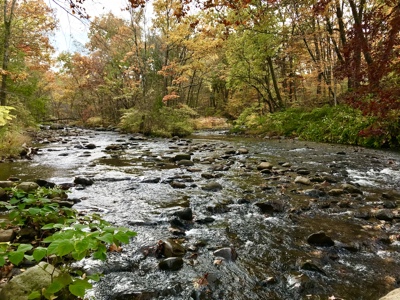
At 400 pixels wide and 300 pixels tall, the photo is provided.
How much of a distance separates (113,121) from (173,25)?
549 inches

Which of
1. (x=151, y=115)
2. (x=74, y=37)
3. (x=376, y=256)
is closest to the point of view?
(x=376, y=256)

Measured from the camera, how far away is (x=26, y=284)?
190 centimetres

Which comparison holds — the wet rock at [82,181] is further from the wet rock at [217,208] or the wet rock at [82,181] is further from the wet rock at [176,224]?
the wet rock at [217,208]

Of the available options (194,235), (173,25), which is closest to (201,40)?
(173,25)

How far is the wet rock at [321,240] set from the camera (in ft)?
10.9

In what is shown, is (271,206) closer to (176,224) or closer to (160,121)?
(176,224)

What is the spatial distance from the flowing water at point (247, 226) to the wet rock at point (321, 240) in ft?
0.12

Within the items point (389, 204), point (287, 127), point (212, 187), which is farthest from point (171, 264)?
point (287, 127)

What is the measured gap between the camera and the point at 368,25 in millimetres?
6051

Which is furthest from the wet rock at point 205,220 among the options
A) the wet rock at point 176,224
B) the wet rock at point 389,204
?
the wet rock at point 389,204

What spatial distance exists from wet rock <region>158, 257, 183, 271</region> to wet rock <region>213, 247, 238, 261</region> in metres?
0.47

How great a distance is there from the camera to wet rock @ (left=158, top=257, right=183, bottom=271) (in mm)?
2783

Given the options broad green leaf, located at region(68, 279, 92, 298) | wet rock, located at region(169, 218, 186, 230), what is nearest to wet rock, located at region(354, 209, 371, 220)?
wet rock, located at region(169, 218, 186, 230)

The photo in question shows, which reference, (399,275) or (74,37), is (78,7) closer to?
(74,37)
